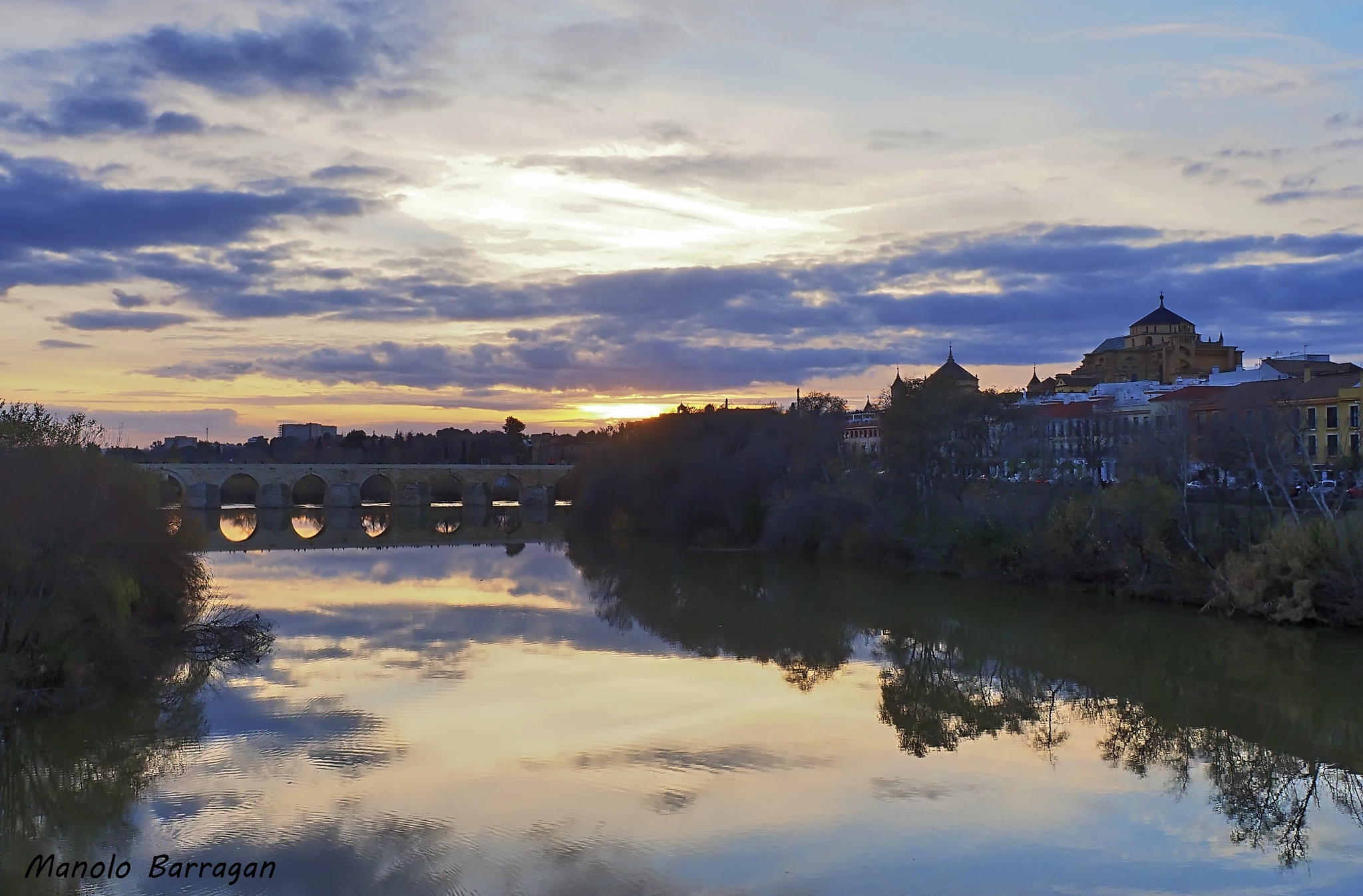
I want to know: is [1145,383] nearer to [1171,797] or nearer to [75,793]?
[1171,797]

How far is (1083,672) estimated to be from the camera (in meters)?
20.0

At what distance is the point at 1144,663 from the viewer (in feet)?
67.6

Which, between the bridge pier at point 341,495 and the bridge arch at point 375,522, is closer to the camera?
the bridge arch at point 375,522

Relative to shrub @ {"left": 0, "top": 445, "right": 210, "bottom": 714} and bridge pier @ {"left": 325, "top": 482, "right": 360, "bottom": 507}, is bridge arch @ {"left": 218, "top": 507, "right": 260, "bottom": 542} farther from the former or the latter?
shrub @ {"left": 0, "top": 445, "right": 210, "bottom": 714}

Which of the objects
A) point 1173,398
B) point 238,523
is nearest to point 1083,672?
point 1173,398

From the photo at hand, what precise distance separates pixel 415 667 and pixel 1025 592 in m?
15.8

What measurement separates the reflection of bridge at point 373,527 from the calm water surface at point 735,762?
22.8 m

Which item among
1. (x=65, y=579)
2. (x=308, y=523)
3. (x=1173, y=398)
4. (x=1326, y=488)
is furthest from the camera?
(x=308, y=523)

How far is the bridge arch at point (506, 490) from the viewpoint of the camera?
10092 cm

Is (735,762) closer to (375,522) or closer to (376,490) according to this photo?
(375,522)

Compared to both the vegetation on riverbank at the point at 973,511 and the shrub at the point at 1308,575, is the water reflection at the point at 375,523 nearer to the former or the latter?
the vegetation on riverbank at the point at 973,511

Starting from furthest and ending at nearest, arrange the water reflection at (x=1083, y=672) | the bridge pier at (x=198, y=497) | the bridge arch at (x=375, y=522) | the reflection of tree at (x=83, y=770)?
the bridge pier at (x=198, y=497), the bridge arch at (x=375, y=522), the water reflection at (x=1083, y=672), the reflection of tree at (x=83, y=770)

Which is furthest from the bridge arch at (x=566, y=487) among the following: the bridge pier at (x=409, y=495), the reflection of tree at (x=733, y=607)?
the reflection of tree at (x=733, y=607)

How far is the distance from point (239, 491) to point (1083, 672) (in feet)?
293
